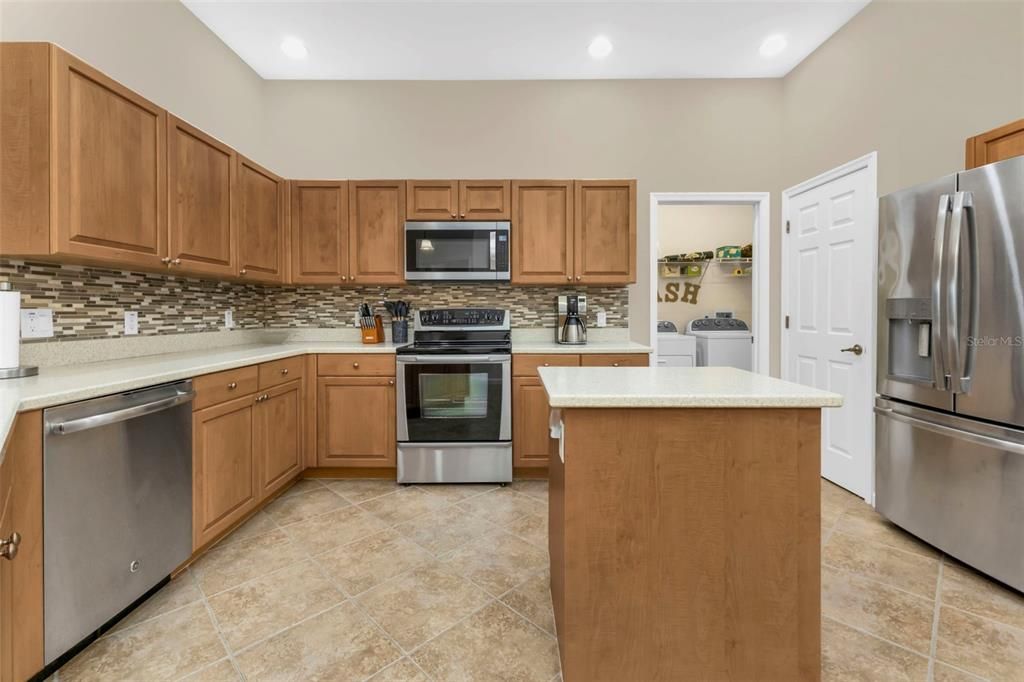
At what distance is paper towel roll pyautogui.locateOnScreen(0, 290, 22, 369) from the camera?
4.92 feet

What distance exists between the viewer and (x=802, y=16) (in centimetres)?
281

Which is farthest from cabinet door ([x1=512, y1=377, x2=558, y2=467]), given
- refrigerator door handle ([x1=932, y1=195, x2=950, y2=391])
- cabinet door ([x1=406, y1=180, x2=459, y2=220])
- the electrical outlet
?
the electrical outlet

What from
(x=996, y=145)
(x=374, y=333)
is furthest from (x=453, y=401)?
(x=996, y=145)

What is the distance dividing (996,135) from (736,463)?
6.83 ft

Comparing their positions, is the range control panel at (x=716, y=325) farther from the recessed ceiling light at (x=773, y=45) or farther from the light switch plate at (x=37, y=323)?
the light switch plate at (x=37, y=323)

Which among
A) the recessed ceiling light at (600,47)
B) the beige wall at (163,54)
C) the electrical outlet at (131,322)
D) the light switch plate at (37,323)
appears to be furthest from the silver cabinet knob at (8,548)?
the recessed ceiling light at (600,47)

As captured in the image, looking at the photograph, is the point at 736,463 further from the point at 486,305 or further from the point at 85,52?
the point at 85,52

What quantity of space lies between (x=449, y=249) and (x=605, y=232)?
3.81ft

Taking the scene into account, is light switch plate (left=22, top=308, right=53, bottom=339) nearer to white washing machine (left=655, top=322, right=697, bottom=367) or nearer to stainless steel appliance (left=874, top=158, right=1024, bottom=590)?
stainless steel appliance (left=874, top=158, right=1024, bottom=590)

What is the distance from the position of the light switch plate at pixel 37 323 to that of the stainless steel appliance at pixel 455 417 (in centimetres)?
163

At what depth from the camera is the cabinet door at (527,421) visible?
2986 mm

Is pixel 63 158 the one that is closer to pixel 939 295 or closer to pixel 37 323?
pixel 37 323

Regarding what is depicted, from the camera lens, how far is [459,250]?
3.17m

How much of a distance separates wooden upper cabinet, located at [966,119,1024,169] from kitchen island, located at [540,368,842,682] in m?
1.74
